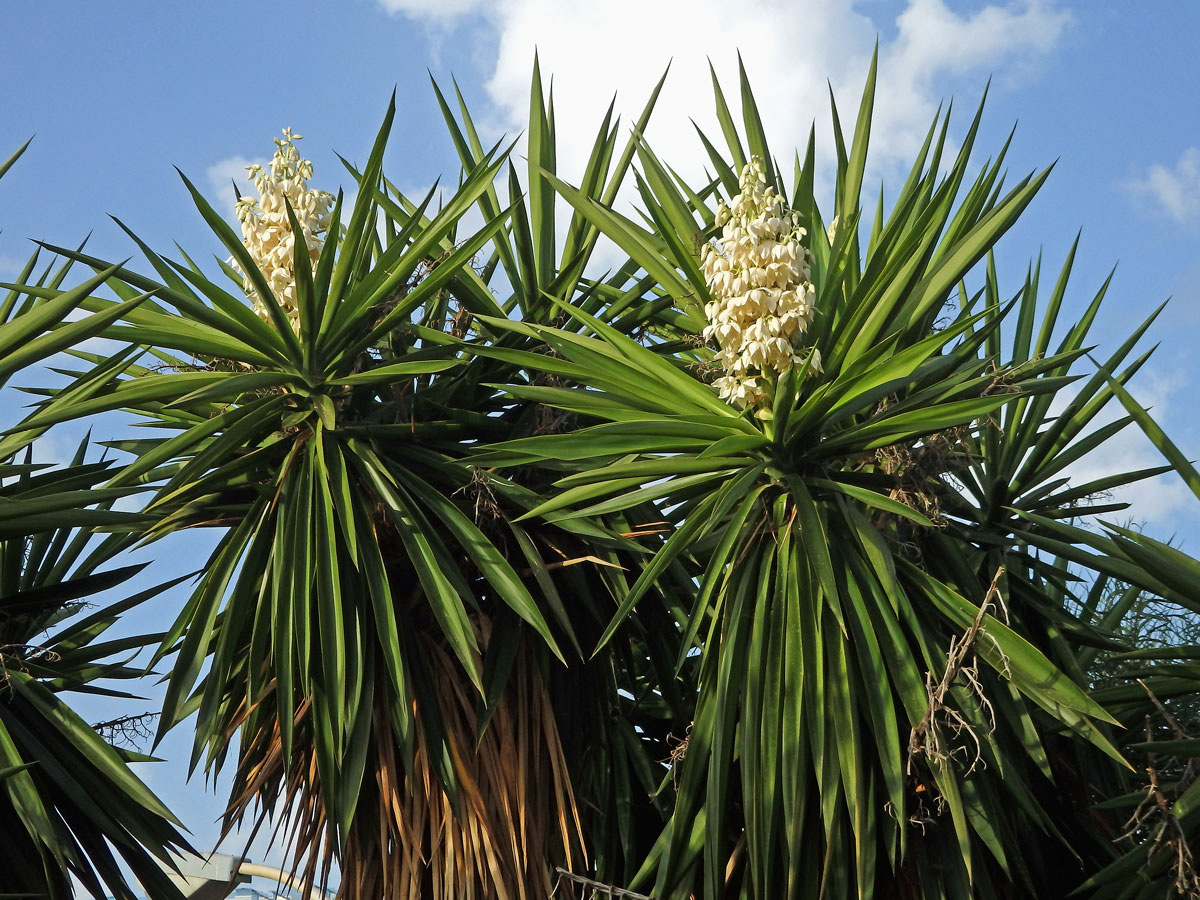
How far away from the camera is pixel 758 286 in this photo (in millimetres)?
2861

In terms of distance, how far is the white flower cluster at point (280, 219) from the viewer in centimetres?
328

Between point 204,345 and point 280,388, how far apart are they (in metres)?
0.28

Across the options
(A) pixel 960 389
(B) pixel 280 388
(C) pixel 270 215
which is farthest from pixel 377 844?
(A) pixel 960 389

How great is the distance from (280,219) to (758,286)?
1.23 m

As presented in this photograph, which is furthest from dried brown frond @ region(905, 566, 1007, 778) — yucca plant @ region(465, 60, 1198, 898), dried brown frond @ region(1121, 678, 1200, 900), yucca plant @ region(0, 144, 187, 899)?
yucca plant @ region(0, 144, 187, 899)

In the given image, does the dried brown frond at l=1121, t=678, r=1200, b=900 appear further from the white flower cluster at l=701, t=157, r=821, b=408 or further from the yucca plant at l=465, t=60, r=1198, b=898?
the white flower cluster at l=701, t=157, r=821, b=408

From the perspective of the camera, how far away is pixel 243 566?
322 centimetres

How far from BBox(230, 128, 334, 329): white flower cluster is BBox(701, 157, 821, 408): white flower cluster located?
1059 mm

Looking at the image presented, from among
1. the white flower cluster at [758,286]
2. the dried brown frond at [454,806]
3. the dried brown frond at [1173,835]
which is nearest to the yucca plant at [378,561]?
the dried brown frond at [454,806]

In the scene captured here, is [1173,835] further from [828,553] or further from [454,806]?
[454,806]

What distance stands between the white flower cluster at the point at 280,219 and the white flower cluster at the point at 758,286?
1.06m

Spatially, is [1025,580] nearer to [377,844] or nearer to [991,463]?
[991,463]

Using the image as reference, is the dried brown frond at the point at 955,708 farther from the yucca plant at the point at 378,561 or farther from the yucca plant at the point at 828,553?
the yucca plant at the point at 378,561

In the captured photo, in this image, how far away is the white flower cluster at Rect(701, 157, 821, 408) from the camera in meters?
2.82
